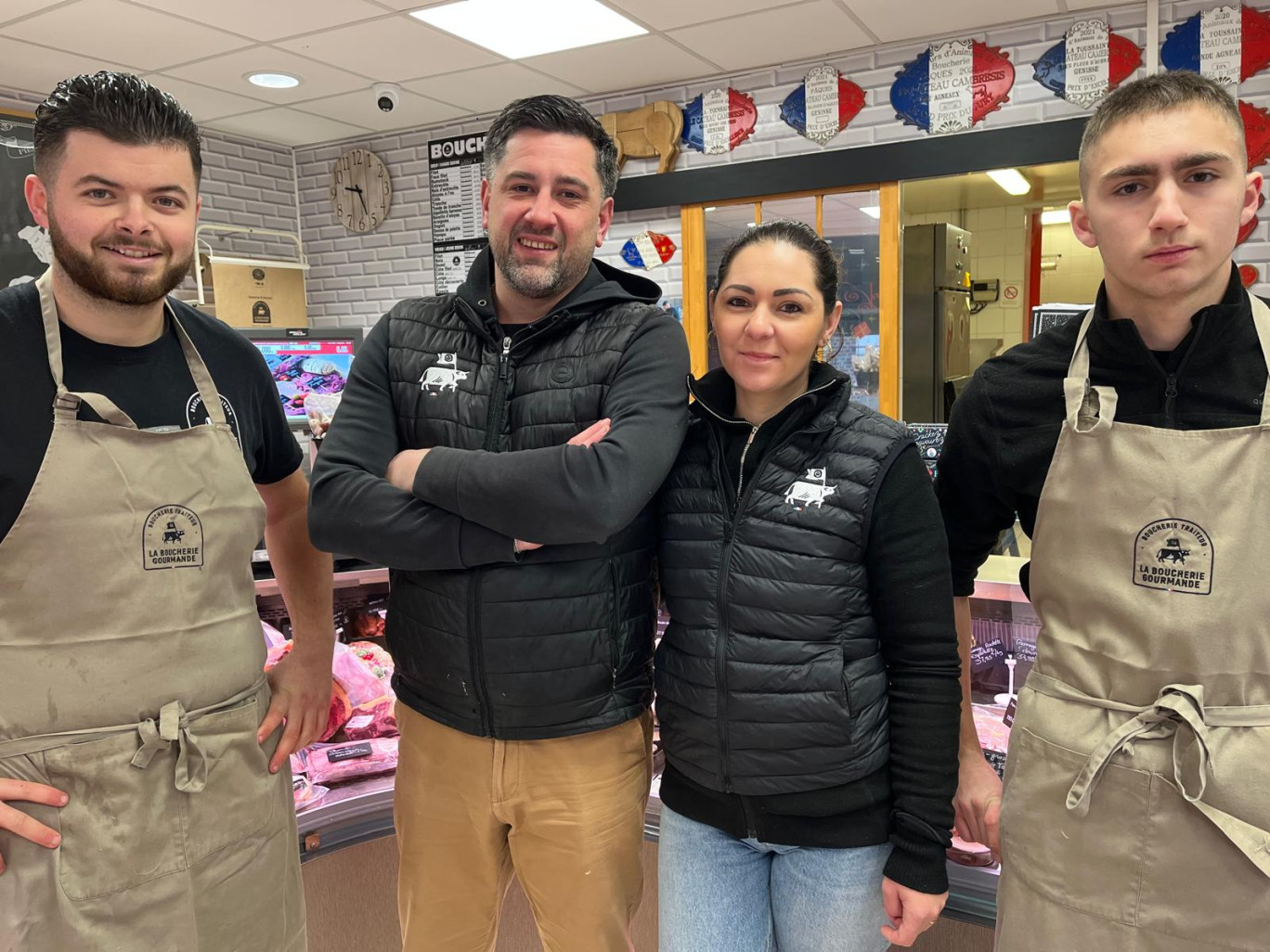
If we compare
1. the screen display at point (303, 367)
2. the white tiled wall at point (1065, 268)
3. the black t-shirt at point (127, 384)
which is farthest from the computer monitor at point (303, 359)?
the white tiled wall at point (1065, 268)

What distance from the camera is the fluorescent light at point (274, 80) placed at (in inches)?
214

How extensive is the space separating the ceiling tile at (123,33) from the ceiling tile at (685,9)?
205 cm

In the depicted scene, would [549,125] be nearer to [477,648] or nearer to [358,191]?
[477,648]

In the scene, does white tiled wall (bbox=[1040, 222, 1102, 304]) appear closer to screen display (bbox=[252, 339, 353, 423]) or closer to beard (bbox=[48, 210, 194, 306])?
screen display (bbox=[252, 339, 353, 423])

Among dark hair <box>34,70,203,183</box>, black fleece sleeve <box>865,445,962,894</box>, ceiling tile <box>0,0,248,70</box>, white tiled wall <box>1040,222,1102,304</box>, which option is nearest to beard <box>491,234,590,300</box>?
dark hair <box>34,70,203,183</box>

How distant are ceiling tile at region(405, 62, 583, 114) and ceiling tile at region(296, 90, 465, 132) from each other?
166 millimetres

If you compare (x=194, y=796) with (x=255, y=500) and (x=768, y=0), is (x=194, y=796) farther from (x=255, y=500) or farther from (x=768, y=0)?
(x=768, y=0)

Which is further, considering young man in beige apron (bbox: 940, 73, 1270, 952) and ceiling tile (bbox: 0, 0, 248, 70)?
ceiling tile (bbox: 0, 0, 248, 70)

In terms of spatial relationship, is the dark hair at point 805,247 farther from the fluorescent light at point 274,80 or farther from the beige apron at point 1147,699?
the fluorescent light at point 274,80

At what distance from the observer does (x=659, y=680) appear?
1542mm

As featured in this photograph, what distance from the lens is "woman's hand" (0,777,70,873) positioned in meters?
1.27

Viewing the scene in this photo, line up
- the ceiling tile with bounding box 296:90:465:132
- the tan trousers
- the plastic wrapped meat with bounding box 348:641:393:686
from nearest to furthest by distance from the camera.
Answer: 1. the tan trousers
2. the plastic wrapped meat with bounding box 348:641:393:686
3. the ceiling tile with bounding box 296:90:465:132

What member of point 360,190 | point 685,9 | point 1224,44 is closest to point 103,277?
point 685,9

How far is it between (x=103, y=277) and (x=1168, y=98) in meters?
1.50
